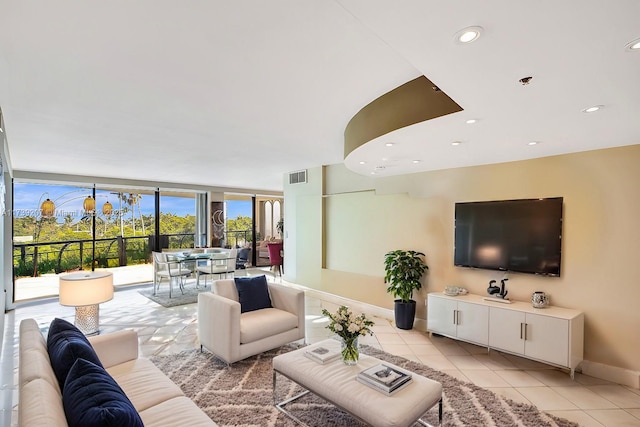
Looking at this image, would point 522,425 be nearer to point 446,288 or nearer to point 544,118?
point 446,288

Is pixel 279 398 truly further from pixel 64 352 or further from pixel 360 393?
pixel 64 352

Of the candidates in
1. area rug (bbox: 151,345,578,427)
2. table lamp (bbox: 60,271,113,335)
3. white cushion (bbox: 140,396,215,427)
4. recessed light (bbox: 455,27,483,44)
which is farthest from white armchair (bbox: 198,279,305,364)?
recessed light (bbox: 455,27,483,44)

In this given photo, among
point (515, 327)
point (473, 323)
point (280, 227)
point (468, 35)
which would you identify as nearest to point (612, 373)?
point (515, 327)

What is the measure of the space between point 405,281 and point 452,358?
114 cm

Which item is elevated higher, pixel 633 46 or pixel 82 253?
pixel 633 46

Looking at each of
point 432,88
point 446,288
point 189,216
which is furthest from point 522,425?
point 189,216

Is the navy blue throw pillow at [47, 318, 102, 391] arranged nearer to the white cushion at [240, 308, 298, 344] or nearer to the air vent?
the white cushion at [240, 308, 298, 344]

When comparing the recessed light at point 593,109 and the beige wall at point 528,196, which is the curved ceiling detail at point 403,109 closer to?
the recessed light at point 593,109

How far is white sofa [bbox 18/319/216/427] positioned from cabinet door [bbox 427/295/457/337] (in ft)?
10.0

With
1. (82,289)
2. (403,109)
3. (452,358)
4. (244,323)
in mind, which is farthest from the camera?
(452,358)

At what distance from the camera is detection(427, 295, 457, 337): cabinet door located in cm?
389

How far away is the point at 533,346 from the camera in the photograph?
3.25 meters

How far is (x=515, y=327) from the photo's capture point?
11.1 ft

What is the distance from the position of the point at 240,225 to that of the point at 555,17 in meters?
9.96
